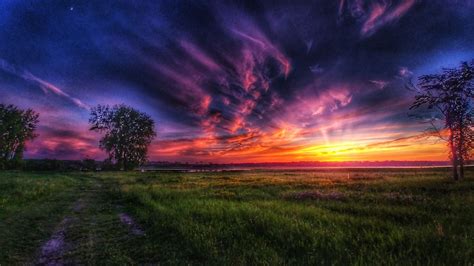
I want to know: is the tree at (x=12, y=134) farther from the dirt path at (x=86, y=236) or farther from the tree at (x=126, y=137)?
the dirt path at (x=86, y=236)

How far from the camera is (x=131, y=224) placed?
11906 mm

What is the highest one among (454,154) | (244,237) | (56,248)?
(454,154)

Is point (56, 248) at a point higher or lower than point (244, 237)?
lower

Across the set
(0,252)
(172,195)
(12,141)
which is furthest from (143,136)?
(0,252)

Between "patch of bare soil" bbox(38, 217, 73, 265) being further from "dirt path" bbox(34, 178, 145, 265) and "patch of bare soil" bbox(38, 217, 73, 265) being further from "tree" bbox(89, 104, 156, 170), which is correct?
"tree" bbox(89, 104, 156, 170)

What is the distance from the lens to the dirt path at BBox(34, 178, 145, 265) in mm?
7730

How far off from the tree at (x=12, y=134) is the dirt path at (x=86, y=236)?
82.7 meters

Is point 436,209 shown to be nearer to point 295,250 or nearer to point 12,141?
point 295,250

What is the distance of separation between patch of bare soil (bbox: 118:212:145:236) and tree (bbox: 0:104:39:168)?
85.4 metres

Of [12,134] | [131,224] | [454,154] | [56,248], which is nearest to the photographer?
[56,248]

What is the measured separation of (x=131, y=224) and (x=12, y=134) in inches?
3525

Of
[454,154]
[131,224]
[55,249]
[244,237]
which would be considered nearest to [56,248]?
[55,249]

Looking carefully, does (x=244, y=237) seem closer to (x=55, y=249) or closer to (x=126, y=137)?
(x=55, y=249)

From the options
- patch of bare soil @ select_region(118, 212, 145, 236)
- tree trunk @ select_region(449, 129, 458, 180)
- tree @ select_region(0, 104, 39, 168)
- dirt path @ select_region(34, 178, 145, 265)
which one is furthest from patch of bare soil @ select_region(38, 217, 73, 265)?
tree @ select_region(0, 104, 39, 168)
